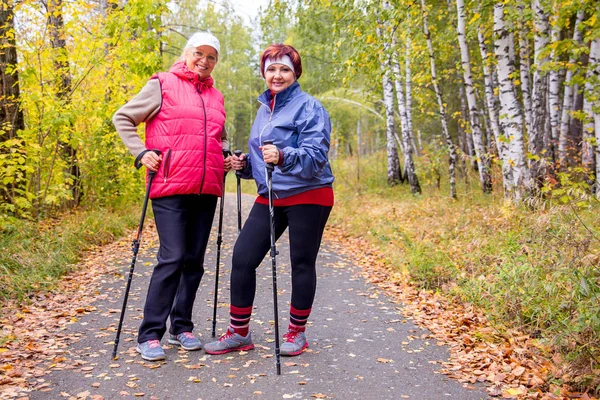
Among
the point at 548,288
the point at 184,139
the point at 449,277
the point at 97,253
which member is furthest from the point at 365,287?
the point at 97,253

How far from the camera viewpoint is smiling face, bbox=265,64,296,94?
3.89 meters

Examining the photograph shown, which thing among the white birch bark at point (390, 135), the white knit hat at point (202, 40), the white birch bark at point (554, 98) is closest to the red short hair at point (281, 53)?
the white knit hat at point (202, 40)

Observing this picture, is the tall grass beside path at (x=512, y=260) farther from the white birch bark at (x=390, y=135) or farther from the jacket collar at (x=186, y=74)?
the white birch bark at (x=390, y=135)

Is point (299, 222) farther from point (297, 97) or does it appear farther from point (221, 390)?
point (221, 390)

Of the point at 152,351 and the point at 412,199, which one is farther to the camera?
the point at 412,199

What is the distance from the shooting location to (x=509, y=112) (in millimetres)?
7988

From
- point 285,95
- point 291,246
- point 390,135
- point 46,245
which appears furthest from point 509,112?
point 390,135

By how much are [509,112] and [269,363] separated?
599 cm

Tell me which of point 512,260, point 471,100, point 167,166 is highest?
point 471,100

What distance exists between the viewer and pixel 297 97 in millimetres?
3912

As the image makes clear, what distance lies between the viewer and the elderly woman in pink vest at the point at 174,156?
3789 millimetres

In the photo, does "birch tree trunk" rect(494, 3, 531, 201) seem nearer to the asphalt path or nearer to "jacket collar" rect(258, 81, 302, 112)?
the asphalt path

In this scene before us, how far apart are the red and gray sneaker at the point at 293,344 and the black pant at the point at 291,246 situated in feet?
1.06

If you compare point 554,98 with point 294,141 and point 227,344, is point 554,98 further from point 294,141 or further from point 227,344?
point 227,344
